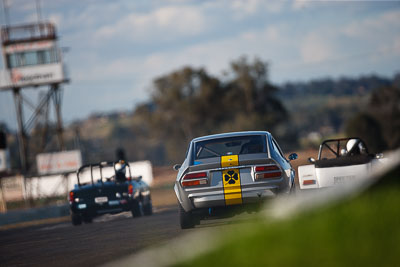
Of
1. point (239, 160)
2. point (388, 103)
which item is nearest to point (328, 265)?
point (239, 160)

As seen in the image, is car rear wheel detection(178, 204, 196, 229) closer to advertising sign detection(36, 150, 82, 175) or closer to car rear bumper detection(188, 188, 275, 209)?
car rear bumper detection(188, 188, 275, 209)

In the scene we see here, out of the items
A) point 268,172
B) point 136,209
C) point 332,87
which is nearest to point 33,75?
point 136,209

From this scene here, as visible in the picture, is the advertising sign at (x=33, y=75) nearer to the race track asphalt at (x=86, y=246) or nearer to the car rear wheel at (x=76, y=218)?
the car rear wheel at (x=76, y=218)

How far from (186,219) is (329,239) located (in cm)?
699

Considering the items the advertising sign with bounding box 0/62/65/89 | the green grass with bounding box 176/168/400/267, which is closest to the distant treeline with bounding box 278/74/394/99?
the advertising sign with bounding box 0/62/65/89

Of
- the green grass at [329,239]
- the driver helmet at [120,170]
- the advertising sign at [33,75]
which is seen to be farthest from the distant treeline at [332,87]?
the green grass at [329,239]

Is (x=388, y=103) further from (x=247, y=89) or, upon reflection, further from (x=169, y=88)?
(x=169, y=88)

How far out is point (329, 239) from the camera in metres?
5.44

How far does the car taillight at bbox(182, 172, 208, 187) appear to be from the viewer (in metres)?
11.7

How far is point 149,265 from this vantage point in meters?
6.40

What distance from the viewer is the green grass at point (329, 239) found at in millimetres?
4980

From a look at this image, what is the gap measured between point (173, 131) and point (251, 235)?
264 feet

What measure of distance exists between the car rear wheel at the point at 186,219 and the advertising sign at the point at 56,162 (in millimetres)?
39226

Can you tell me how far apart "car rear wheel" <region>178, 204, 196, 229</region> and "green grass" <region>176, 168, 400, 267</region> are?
18.2ft
